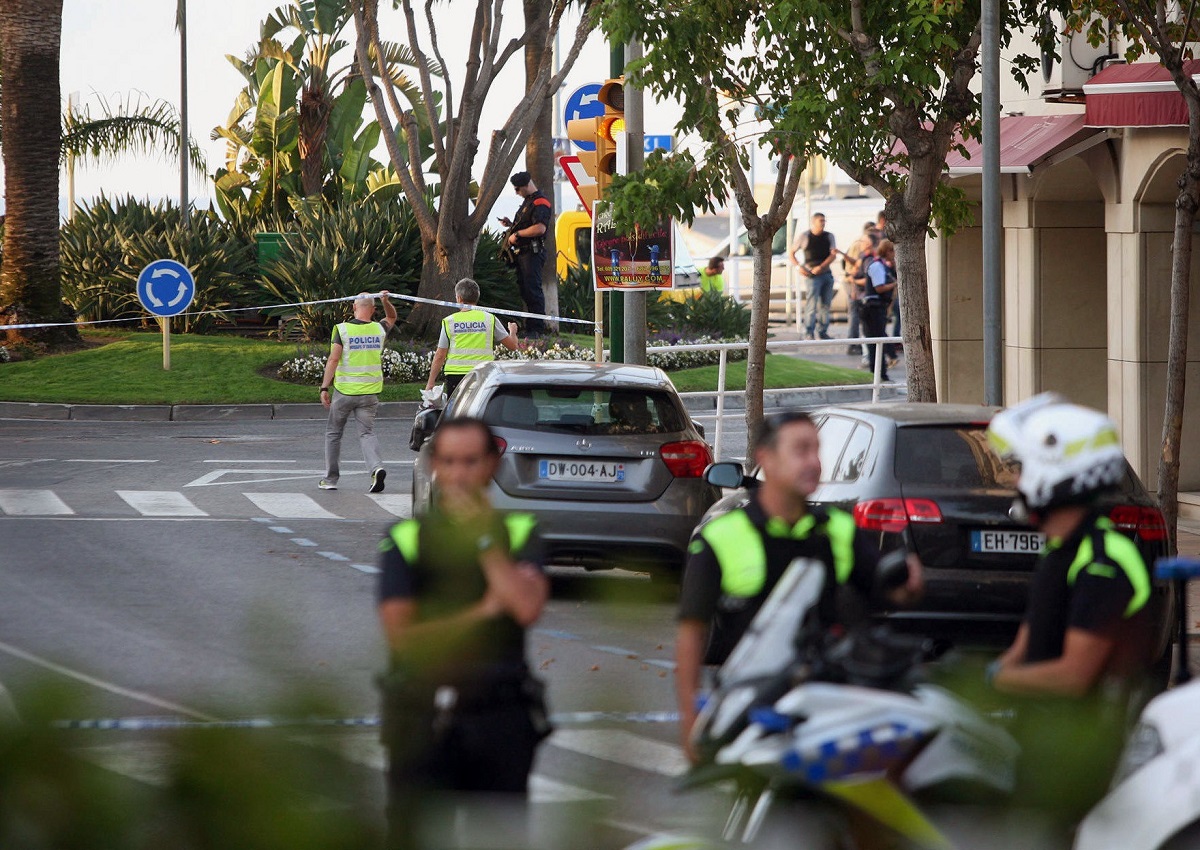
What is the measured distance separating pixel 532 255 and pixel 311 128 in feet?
30.8

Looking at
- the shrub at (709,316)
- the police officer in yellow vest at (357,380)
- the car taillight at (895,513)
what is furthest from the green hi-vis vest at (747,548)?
the shrub at (709,316)

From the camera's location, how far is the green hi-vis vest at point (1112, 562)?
3.68 m

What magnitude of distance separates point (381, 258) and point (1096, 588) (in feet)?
83.8

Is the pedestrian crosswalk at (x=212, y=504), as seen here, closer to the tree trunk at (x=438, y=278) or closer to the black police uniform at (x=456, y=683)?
the black police uniform at (x=456, y=683)

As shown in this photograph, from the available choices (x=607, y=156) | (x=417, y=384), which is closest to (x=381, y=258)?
(x=417, y=384)

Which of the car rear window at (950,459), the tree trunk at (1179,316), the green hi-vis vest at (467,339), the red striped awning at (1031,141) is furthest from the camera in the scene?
the green hi-vis vest at (467,339)

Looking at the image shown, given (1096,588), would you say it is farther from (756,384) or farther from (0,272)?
(0,272)

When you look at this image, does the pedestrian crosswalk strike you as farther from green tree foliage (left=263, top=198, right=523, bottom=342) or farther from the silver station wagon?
green tree foliage (left=263, top=198, right=523, bottom=342)

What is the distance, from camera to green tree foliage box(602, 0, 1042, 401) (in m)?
12.3

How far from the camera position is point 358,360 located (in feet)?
51.6

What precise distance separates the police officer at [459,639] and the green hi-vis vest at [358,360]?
11.7 metres

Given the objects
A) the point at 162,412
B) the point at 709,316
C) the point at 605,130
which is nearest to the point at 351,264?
the point at 162,412

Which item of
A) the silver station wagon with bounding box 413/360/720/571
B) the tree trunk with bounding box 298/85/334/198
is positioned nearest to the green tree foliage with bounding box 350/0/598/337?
the tree trunk with bounding box 298/85/334/198

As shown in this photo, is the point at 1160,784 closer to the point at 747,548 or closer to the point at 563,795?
the point at 747,548
